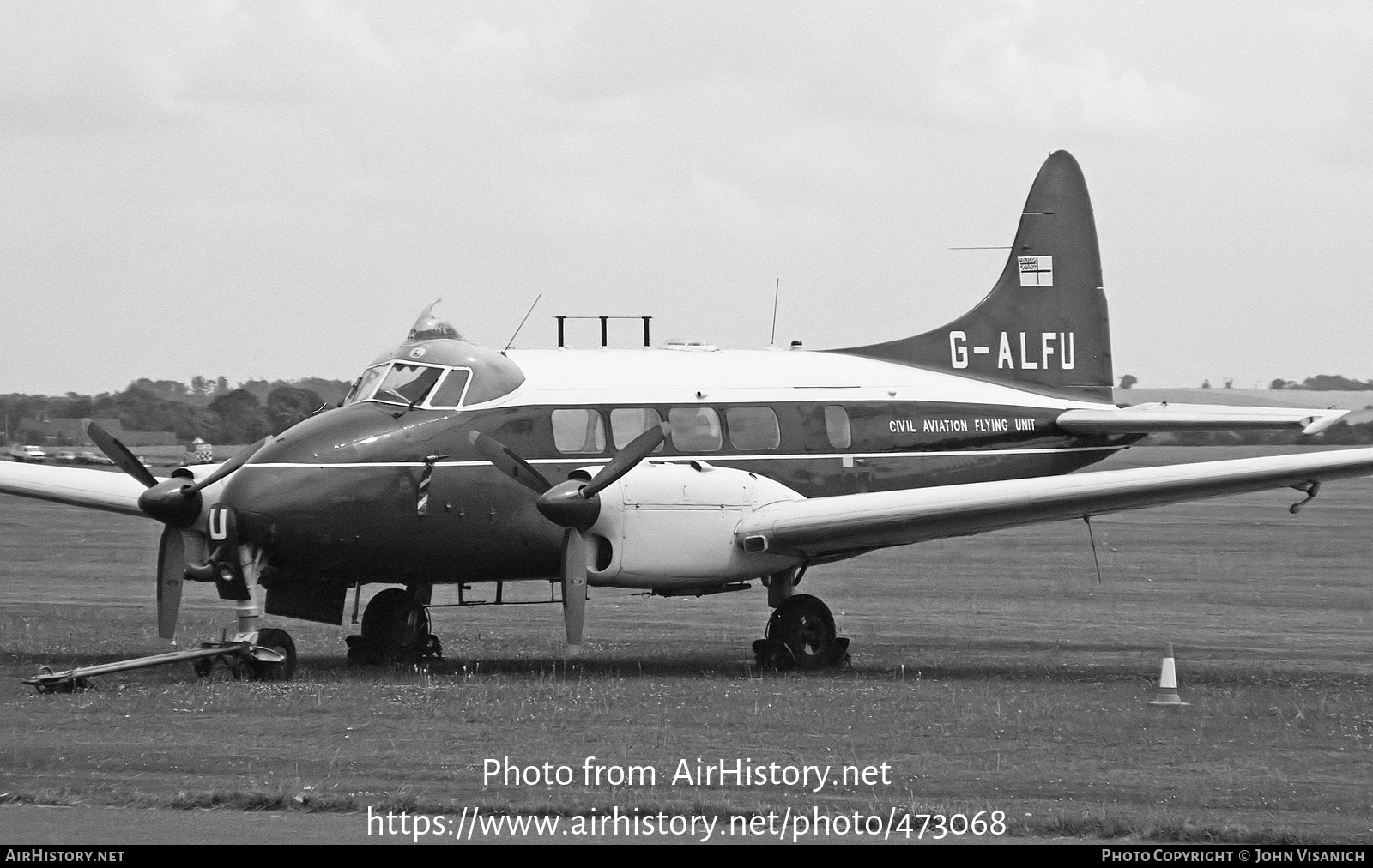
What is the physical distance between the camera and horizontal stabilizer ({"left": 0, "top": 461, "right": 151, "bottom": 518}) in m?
20.1

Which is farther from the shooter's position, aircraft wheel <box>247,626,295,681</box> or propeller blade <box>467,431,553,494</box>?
propeller blade <box>467,431,553,494</box>

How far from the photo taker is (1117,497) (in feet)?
57.6

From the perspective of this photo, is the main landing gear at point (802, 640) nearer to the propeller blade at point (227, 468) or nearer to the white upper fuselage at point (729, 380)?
the white upper fuselage at point (729, 380)

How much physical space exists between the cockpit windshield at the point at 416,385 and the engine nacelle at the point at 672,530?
1.93 m

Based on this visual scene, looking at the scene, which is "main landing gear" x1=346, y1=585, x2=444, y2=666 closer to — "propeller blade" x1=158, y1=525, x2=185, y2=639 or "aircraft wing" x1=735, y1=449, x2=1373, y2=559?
"propeller blade" x1=158, y1=525, x2=185, y2=639

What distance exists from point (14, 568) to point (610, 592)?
12867mm

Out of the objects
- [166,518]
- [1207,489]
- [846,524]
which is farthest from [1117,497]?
[166,518]

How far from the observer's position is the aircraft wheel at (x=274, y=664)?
53.8 ft

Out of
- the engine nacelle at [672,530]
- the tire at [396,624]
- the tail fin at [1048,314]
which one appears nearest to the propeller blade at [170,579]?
the tire at [396,624]

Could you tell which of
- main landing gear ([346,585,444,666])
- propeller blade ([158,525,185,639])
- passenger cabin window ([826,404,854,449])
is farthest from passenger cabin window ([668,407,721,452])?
propeller blade ([158,525,185,639])

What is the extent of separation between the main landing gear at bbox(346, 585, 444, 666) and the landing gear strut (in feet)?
12.8

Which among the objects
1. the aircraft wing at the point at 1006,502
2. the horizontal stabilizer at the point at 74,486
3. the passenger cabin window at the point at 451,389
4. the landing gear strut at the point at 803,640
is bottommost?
the landing gear strut at the point at 803,640

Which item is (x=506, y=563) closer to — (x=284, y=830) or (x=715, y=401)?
(x=715, y=401)

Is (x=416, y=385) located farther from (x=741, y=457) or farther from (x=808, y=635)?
(x=808, y=635)
